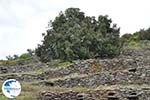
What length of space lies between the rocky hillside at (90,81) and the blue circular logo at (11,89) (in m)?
5.04

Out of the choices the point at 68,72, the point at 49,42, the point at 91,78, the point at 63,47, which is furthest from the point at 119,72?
the point at 49,42

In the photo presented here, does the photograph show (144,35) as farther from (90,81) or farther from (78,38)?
(90,81)

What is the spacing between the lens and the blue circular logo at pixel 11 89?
66.1 feet

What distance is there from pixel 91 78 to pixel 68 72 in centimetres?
460

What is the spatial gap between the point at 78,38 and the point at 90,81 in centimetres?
1639

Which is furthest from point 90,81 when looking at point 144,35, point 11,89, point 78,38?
point 144,35

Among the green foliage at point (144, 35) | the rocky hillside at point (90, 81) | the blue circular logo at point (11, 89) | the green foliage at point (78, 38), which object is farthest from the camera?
the green foliage at point (144, 35)

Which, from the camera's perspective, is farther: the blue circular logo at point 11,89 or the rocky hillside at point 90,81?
the rocky hillside at point 90,81

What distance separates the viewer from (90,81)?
A: 32.1 meters

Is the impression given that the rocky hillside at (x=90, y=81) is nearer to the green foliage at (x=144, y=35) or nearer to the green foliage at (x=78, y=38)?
the green foliage at (x=78, y=38)

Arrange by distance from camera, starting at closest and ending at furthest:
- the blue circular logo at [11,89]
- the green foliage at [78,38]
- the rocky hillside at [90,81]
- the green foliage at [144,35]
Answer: the blue circular logo at [11,89] < the rocky hillside at [90,81] < the green foliage at [78,38] < the green foliage at [144,35]

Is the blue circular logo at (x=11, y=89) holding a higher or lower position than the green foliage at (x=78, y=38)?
lower

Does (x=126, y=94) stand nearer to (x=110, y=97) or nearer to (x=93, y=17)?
(x=110, y=97)

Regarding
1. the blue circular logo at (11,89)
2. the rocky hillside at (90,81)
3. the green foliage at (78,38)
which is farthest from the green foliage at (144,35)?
the blue circular logo at (11,89)
